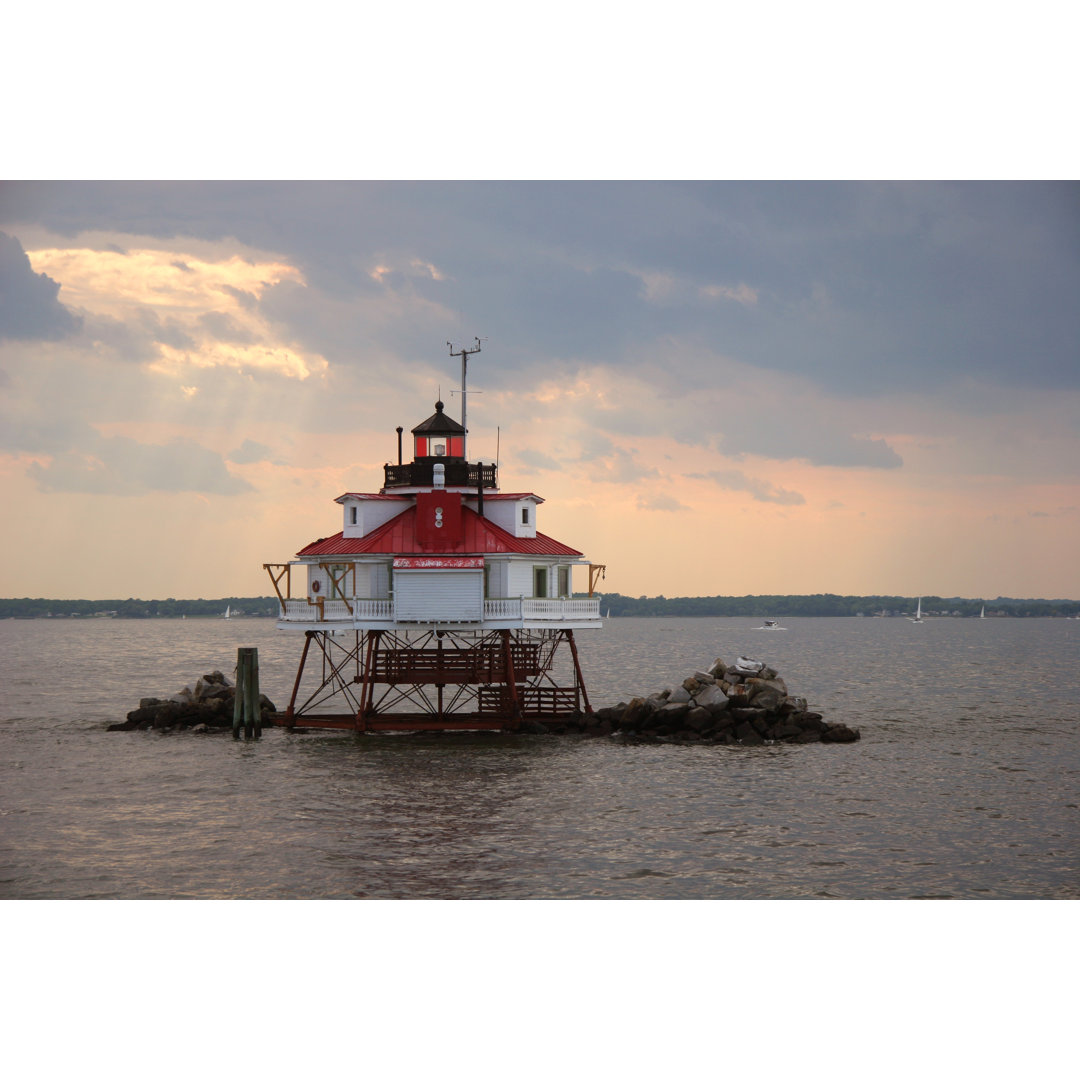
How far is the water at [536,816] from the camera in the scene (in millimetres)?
23578

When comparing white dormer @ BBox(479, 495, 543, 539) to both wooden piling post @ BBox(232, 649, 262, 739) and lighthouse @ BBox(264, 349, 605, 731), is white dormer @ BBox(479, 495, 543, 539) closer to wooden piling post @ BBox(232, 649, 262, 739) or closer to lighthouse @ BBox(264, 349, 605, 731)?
lighthouse @ BBox(264, 349, 605, 731)

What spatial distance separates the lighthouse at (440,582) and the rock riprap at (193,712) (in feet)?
13.1

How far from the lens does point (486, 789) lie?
33312mm

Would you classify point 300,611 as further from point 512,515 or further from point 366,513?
point 512,515

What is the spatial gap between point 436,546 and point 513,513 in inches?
135

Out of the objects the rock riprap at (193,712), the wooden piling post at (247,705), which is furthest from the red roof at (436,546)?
the rock riprap at (193,712)

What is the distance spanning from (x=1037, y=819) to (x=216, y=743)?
2884 centimetres

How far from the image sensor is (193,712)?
160 ft

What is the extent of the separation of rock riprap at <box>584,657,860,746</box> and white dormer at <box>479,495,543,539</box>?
25.9ft

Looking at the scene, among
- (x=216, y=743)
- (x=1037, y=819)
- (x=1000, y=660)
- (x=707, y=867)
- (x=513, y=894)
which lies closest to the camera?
(x=513, y=894)

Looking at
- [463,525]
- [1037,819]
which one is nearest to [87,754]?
[463,525]

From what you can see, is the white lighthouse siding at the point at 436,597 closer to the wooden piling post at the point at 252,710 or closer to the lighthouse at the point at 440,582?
the lighthouse at the point at 440,582

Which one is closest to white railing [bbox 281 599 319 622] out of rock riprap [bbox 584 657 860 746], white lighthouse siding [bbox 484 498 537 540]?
white lighthouse siding [bbox 484 498 537 540]

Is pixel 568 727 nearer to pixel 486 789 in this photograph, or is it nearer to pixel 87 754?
pixel 486 789
